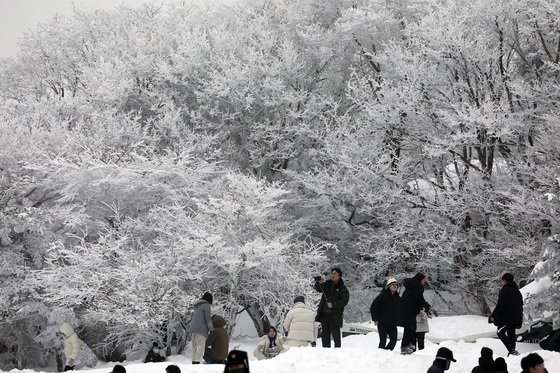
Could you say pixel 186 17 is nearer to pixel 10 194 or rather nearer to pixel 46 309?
pixel 10 194

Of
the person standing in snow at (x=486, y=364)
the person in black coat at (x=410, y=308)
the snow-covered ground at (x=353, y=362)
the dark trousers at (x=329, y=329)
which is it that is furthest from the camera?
the dark trousers at (x=329, y=329)

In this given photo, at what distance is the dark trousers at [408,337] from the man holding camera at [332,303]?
1396 mm

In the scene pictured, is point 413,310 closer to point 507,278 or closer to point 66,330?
point 507,278

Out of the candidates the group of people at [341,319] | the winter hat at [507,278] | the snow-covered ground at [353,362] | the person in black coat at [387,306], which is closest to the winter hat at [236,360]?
the snow-covered ground at [353,362]

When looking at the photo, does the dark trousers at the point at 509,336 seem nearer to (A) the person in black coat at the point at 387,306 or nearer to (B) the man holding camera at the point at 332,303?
(A) the person in black coat at the point at 387,306

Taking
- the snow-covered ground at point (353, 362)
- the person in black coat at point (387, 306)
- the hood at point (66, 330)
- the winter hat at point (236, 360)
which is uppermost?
the person in black coat at point (387, 306)

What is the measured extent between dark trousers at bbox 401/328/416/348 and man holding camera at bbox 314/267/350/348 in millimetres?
1396

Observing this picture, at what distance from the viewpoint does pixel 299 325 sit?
16.2 meters

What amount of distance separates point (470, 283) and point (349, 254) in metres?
5.62

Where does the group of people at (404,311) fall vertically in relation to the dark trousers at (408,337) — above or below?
above

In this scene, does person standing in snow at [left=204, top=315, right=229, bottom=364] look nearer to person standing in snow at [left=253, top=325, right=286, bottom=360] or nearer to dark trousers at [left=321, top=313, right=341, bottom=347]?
person standing in snow at [left=253, top=325, right=286, bottom=360]

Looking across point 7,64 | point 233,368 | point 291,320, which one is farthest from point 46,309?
point 7,64

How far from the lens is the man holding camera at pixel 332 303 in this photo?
15.6 meters

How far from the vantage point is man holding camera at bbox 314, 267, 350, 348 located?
51.3 ft
